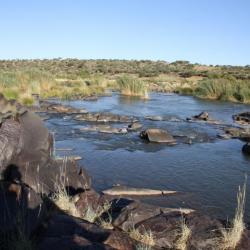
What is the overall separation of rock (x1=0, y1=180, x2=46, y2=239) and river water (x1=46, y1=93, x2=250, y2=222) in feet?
13.3

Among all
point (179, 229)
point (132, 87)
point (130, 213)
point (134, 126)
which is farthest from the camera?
point (132, 87)

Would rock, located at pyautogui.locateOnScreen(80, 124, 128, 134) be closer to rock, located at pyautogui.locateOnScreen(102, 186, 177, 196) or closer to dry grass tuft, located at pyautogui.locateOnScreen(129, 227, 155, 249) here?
rock, located at pyautogui.locateOnScreen(102, 186, 177, 196)

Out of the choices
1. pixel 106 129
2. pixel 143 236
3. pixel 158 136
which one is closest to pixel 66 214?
pixel 143 236

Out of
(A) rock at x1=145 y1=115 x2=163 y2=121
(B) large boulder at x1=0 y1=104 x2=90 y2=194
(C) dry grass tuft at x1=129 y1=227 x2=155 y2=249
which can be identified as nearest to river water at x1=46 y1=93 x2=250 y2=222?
(A) rock at x1=145 y1=115 x2=163 y2=121

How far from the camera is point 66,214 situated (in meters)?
7.21

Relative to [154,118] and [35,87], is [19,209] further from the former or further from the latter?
[35,87]

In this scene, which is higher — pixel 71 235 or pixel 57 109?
pixel 71 235

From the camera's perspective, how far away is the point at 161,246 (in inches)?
280

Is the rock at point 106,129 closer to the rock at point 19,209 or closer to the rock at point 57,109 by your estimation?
the rock at point 57,109

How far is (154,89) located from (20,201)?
38381mm

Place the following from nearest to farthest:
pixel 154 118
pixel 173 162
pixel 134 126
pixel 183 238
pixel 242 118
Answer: pixel 183 238
pixel 173 162
pixel 134 126
pixel 154 118
pixel 242 118

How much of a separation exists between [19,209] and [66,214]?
4.44 ft

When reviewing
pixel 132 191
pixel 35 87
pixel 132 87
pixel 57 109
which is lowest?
pixel 132 191

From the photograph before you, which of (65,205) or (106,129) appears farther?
(106,129)
